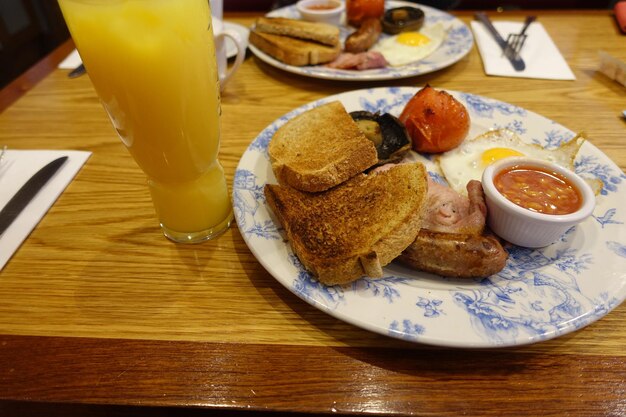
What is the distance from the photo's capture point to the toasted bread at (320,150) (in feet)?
4.14

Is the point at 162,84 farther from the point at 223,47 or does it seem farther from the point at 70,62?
the point at 70,62

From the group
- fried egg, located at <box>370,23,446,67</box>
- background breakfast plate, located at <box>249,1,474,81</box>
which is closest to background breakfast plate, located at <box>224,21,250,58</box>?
→ background breakfast plate, located at <box>249,1,474,81</box>

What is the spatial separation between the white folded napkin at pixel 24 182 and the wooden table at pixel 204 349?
35 millimetres

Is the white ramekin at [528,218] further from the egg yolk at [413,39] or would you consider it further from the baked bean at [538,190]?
the egg yolk at [413,39]

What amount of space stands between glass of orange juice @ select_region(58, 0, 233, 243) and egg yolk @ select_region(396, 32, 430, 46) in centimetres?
165

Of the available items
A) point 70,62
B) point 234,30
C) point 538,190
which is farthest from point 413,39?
point 70,62

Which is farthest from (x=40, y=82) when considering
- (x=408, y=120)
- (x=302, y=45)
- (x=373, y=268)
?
(x=373, y=268)

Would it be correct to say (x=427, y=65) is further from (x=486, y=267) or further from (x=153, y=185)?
(x=153, y=185)

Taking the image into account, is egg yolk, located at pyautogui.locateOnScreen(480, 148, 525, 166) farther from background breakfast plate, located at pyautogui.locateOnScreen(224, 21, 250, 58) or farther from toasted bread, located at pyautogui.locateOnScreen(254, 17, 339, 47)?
background breakfast plate, located at pyautogui.locateOnScreen(224, 21, 250, 58)

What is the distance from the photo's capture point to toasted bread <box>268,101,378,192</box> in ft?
4.14

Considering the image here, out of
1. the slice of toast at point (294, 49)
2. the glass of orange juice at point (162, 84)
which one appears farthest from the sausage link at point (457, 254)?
the slice of toast at point (294, 49)

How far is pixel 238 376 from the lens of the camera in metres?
0.95

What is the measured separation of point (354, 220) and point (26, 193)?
1176 mm

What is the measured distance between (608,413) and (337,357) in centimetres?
60
